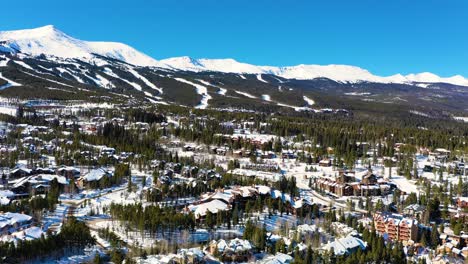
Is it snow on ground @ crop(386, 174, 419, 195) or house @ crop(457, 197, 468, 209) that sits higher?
snow on ground @ crop(386, 174, 419, 195)

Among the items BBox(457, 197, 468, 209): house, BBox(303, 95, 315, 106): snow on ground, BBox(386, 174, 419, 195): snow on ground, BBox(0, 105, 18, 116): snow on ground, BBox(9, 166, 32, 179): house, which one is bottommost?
BBox(457, 197, 468, 209): house

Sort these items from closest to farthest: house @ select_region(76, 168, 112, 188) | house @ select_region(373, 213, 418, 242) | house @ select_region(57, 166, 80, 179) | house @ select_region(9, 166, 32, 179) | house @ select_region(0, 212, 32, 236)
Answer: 1. house @ select_region(0, 212, 32, 236)
2. house @ select_region(373, 213, 418, 242)
3. house @ select_region(76, 168, 112, 188)
4. house @ select_region(9, 166, 32, 179)
5. house @ select_region(57, 166, 80, 179)

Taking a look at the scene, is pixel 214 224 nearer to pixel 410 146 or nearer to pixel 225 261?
pixel 225 261

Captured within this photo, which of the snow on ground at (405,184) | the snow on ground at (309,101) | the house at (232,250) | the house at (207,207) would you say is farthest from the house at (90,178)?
the snow on ground at (309,101)

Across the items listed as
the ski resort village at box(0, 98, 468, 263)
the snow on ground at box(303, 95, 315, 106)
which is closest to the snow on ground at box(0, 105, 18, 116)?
the ski resort village at box(0, 98, 468, 263)

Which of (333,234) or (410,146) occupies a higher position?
(410,146)

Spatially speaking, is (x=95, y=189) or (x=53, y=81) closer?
(x=95, y=189)

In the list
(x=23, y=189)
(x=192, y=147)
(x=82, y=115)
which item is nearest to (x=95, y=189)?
(x=23, y=189)

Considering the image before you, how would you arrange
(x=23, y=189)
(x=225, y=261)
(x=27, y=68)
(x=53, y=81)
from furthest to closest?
(x=27, y=68), (x=53, y=81), (x=23, y=189), (x=225, y=261)

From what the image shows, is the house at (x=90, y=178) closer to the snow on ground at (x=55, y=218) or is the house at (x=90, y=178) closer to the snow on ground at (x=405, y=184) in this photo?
the snow on ground at (x=55, y=218)

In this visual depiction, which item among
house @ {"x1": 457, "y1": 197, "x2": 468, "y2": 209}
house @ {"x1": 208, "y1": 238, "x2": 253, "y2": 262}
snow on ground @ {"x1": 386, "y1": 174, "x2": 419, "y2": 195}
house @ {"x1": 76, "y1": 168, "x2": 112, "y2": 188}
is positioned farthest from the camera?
snow on ground @ {"x1": 386, "y1": 174, "x2": 419, "y2": 195}

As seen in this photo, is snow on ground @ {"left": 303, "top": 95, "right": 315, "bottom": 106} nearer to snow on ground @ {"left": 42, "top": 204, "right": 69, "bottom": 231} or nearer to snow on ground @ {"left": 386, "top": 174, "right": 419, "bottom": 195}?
snow on ground @ {"left": 386, "top": 174, "right": 419, "bottom": 195}
